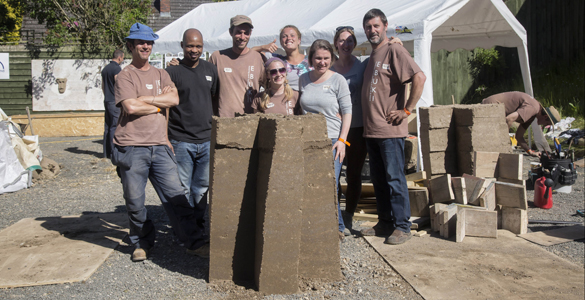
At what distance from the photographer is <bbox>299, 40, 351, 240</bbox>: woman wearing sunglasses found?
164 inches

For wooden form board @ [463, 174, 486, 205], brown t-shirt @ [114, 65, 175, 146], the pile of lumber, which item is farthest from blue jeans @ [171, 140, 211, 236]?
wooden form board @ [463, 174, 486, 205]

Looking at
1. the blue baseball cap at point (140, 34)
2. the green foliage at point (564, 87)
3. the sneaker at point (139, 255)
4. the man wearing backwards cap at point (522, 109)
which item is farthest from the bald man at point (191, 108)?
the green foliage at point (564, 87)

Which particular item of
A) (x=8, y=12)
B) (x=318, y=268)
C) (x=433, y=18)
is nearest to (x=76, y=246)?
(x=318, y=268)

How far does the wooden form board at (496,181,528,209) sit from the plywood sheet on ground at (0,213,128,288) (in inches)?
153

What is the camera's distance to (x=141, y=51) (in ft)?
13.4

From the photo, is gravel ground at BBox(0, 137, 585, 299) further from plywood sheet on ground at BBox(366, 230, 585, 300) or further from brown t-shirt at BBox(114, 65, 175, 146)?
brown t-shirt at BBox(114, 65, 175, 146)

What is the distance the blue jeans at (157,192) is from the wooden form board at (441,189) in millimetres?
2494

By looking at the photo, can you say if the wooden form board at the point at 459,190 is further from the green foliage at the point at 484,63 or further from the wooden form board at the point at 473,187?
the green foliage at the point at 484,63

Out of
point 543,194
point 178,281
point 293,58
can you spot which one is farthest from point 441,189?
point 178,281

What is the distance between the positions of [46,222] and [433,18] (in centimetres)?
592

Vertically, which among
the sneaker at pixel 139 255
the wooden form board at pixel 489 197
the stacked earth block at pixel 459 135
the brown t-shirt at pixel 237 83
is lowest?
the sneaker at pixel 139 255

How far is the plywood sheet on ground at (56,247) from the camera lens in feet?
12.8

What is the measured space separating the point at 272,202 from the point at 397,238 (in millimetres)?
1704

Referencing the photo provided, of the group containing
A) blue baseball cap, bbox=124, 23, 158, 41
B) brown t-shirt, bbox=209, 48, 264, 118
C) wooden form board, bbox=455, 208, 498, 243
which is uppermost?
blue baseball cap, bbox=124, 23, 158, 41
